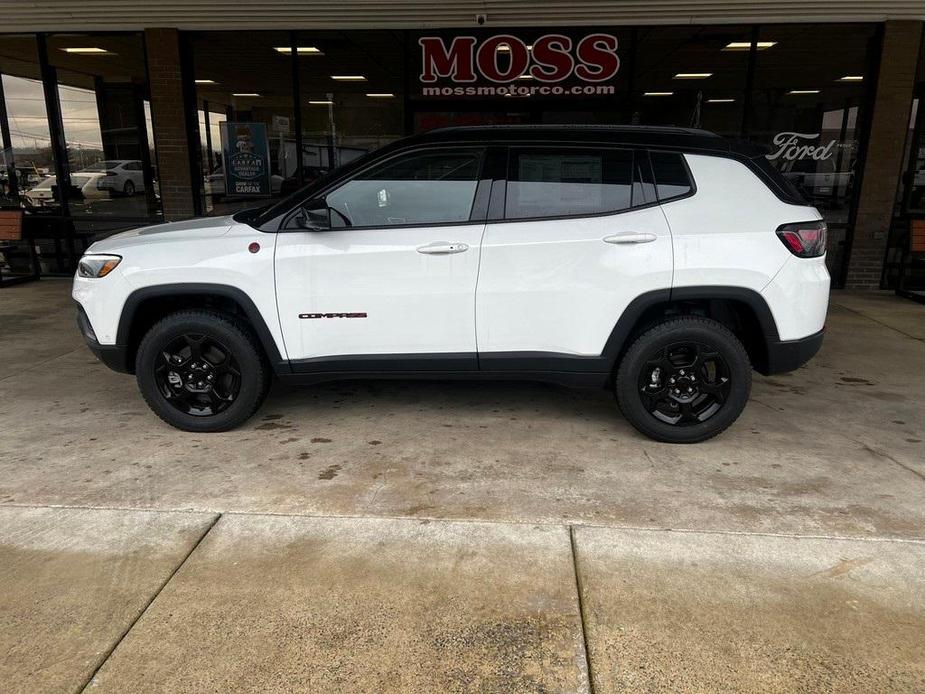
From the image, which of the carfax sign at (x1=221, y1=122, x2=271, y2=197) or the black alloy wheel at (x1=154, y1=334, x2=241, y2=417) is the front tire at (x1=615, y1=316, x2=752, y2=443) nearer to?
the black alloy wheel at (x1=154, y1=334, x2=241, y2=417)

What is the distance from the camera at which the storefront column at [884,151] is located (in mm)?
8148

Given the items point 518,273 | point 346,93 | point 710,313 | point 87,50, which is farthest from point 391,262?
point 87,50

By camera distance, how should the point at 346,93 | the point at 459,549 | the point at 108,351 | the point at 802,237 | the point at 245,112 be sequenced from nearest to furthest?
the point at 459,549 < the point at 802,237 < the point at 108,351 < the point at 346,93 < the point at 245,112

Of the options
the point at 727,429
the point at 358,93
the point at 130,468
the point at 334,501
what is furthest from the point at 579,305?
the point at 358,93

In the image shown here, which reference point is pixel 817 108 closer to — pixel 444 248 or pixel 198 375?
pixel 444 248

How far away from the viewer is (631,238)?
12.7 feet

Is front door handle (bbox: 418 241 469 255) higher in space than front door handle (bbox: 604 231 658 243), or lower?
lower

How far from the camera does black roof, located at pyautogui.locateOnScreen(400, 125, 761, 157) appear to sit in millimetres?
4004

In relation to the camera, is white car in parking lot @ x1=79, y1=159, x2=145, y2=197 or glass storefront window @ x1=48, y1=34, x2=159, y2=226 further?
white car in parking lot @ x1=79, y1=159, x2=145, y2=197

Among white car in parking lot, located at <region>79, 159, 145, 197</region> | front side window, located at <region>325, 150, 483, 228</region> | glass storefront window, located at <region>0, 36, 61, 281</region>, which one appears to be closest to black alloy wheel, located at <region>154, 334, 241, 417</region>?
front side window, located at <region>325, 150, 483, 228</region>

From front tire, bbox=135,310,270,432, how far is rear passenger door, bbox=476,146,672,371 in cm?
143

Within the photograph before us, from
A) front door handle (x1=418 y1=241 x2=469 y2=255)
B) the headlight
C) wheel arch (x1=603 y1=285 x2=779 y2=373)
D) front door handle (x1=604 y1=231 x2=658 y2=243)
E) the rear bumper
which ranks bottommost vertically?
the rear bumper

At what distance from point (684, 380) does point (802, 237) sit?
3.36 feet

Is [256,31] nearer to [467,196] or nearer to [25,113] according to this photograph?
[25,113]
